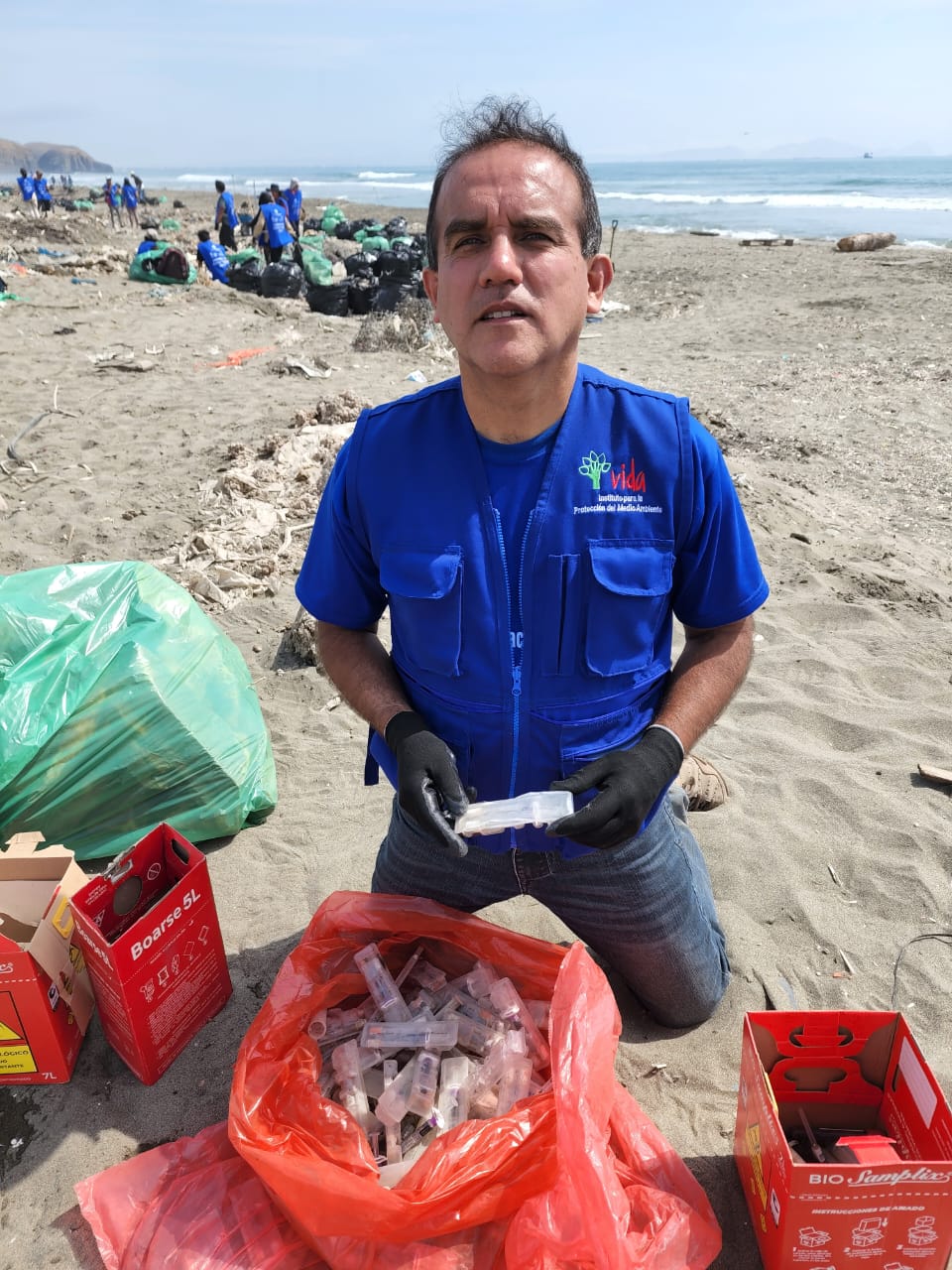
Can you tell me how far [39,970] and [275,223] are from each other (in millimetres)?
16406

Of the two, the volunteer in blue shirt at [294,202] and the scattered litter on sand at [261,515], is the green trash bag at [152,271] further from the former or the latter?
the scattered litter on sand at [261,515]

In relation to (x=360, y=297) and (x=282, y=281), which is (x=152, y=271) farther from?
(x=360, y=297)

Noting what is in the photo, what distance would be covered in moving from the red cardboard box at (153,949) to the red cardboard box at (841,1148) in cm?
130

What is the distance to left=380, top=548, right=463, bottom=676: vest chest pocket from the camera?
5.96ft

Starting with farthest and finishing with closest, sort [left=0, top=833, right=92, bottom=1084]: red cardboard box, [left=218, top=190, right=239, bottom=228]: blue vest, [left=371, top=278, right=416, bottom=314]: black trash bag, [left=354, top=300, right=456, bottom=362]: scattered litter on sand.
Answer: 1. [left=218, top=190, right=239, bottom=228]: blue vest
2. [left=371, top=278, right=416, bottom=314]: black trash bag
3. [left=354, top=300, right=456, bottom=362]: scattered litter on sand
4. [left=0, top=833, right=92, bottom=1084]: red cardboard box

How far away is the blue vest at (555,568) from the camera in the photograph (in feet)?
5.92

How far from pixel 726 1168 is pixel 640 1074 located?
0.28 m

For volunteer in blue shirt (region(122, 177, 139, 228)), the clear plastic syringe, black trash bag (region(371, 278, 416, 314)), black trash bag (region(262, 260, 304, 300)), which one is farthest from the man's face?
volunteer in blue shirt (region(122, 177, 139, 228))

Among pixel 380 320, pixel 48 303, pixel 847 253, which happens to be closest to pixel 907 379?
pixel 380 320

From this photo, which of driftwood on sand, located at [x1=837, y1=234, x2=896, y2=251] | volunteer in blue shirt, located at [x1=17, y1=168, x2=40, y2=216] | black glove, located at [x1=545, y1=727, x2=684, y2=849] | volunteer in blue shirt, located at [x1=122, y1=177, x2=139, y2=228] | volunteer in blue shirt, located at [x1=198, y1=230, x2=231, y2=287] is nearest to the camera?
black glove, located at [x1=545, y1=727, x2=684, y2=849]

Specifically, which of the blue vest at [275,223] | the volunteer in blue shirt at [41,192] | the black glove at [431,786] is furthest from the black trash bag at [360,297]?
the volunteer in blue shirt at [41,192]

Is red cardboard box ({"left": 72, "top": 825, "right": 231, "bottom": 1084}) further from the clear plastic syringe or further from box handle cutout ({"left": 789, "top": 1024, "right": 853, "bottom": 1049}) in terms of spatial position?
box handle cutout ({"left": 789, "top": 1024, "right": 853, "bottom": 1049})

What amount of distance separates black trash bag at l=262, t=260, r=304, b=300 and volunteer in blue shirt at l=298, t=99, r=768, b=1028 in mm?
12474

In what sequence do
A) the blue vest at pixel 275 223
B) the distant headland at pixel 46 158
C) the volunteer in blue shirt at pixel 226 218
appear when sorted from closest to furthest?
the blue vest at pixel 275 223, the volunteer in blue shirt at pixel 226 218, the distant headland at pixel 46 158
